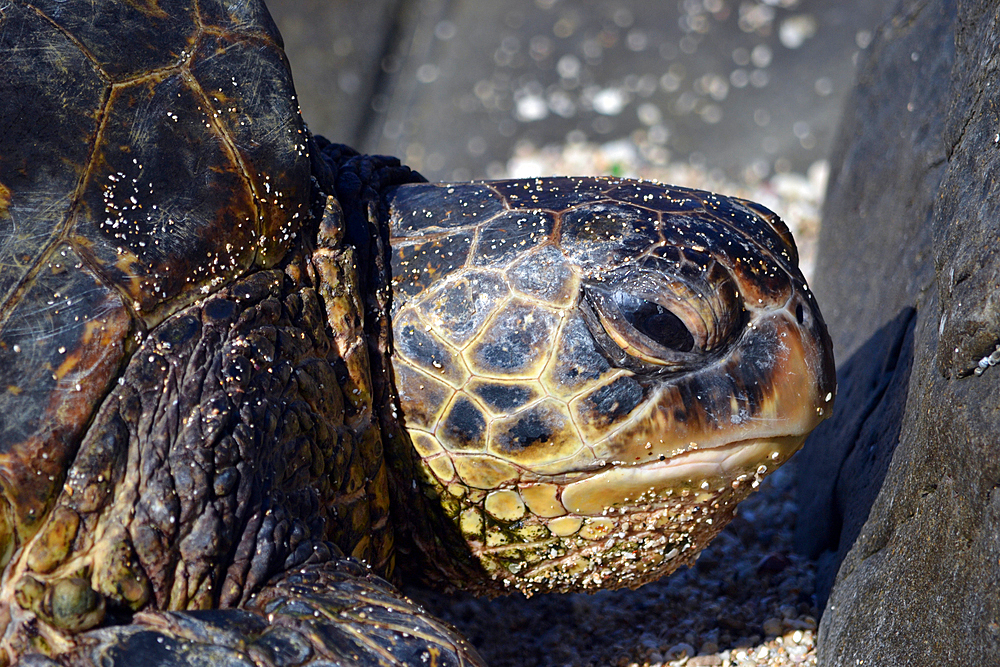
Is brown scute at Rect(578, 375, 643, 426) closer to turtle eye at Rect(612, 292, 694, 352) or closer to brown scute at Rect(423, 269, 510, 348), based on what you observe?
turtle eye at Rect(612, 292, 694, 352)

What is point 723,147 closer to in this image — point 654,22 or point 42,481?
point 654,22

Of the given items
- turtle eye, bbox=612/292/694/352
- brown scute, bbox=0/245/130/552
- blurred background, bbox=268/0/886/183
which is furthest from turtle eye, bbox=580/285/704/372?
blurred background, bbox=268/0/886/183

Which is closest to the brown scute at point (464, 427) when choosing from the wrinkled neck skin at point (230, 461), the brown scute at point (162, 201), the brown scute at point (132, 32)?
the wrinkled neck skin at point (230, 461)

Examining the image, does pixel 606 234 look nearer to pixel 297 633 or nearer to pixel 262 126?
pixel 262 126

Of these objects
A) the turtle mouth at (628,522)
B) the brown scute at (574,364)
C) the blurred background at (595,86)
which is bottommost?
the turtle mouth at (628,522)

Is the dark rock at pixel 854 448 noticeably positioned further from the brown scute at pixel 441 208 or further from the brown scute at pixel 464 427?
the brown scute at pixel 441 208

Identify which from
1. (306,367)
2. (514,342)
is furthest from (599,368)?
(306,367)
